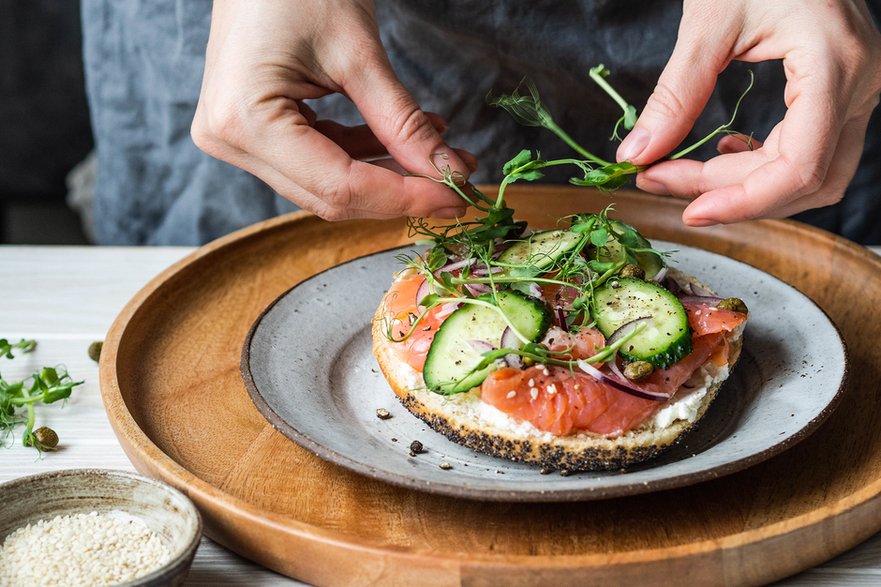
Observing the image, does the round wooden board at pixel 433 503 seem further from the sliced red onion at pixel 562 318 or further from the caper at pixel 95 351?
the sliced red onion at pixel 562 318

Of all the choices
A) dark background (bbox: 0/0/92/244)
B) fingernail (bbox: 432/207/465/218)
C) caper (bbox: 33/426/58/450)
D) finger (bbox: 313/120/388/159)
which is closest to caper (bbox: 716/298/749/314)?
fingernail (bbox: 432/207/465/218)

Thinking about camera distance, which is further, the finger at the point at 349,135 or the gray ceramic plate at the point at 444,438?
the finger at the point at 349,135

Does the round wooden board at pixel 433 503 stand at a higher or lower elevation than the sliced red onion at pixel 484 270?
lower

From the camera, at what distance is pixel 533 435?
5.65 ft

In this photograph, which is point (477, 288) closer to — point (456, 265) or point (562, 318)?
point (456, 265)

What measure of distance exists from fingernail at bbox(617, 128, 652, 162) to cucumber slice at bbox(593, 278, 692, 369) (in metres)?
0.28

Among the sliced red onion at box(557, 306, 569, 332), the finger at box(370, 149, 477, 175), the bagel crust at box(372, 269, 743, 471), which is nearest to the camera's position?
the bagel crust at box(372, 269, 743, 471)

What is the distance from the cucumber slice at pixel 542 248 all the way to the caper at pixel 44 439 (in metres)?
1.03

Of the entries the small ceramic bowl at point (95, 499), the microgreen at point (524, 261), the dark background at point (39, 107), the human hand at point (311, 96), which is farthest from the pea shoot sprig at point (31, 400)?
the dark background at point (39, 107)

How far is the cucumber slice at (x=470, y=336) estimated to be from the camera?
176 cm

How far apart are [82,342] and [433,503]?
1.22 meters

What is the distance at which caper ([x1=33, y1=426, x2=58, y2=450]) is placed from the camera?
194 cm

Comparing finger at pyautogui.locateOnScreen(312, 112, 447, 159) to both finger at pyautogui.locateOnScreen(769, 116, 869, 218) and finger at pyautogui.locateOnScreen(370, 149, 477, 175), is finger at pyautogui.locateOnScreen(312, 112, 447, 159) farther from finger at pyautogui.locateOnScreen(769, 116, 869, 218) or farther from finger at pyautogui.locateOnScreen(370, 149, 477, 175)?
finger at pyautogui.locateOnScreen(769, 116, 869, 218)

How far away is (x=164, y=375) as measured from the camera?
2152mm
